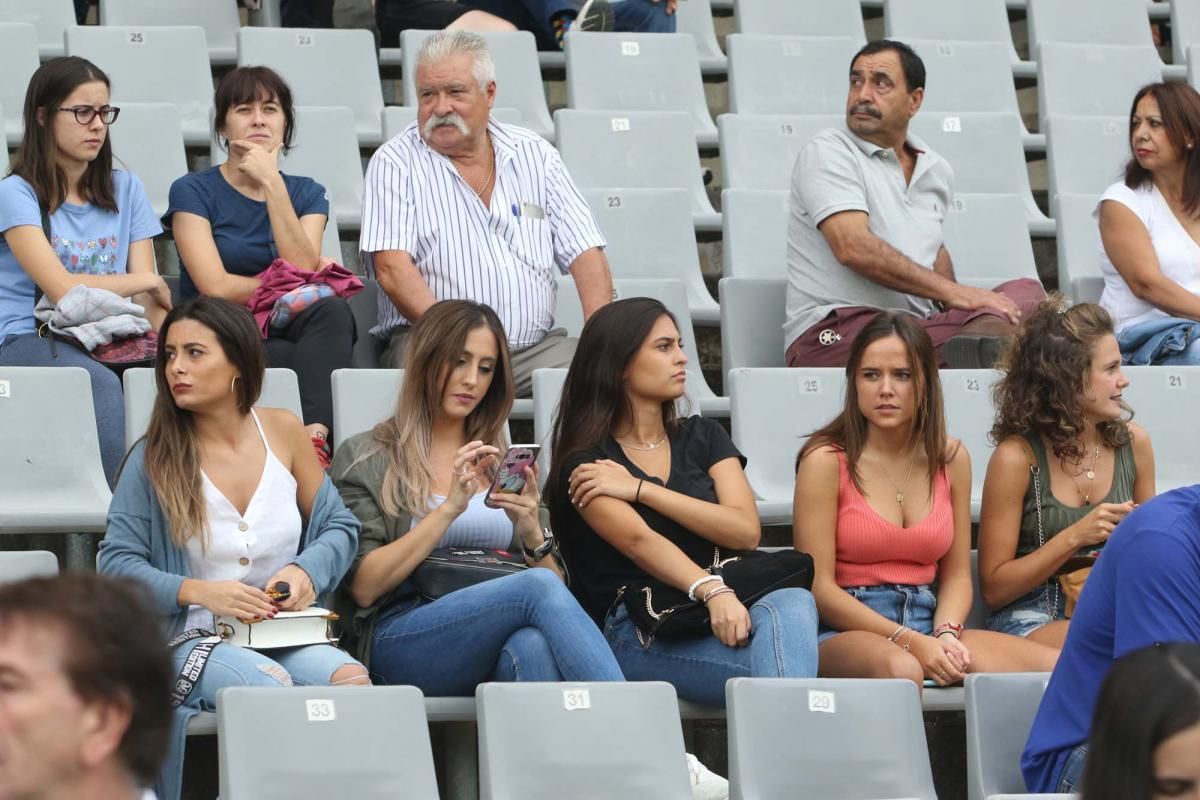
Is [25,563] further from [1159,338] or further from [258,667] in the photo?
[1159,338]

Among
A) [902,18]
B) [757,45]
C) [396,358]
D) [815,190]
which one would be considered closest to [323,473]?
[396,358]

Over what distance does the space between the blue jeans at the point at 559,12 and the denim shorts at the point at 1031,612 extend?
284cm

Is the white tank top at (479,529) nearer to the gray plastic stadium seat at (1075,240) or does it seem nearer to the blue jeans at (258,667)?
the blue jeans at (258,667)

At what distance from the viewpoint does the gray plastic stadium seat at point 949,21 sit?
638cm

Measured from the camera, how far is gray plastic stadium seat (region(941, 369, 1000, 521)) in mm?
4188

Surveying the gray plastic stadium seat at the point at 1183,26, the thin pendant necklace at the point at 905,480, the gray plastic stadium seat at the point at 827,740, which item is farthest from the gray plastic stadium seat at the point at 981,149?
the gray plastic stadium seat at the point at 827,740

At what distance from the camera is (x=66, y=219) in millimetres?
4137

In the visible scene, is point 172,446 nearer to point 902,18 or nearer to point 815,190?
point 815,190

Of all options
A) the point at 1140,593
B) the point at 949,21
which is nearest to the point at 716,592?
the point at 1140,593

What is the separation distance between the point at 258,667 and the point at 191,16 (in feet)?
10.9

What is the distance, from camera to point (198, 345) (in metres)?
3.28

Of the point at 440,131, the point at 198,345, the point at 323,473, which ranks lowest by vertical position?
the point at 323,473

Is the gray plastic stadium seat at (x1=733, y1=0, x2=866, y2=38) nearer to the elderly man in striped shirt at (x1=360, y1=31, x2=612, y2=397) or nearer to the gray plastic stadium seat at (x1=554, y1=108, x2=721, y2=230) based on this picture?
the gray plastic stadium seat at (x1=554, y1=108, x2=721, y2=230)

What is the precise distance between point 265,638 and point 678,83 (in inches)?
122
